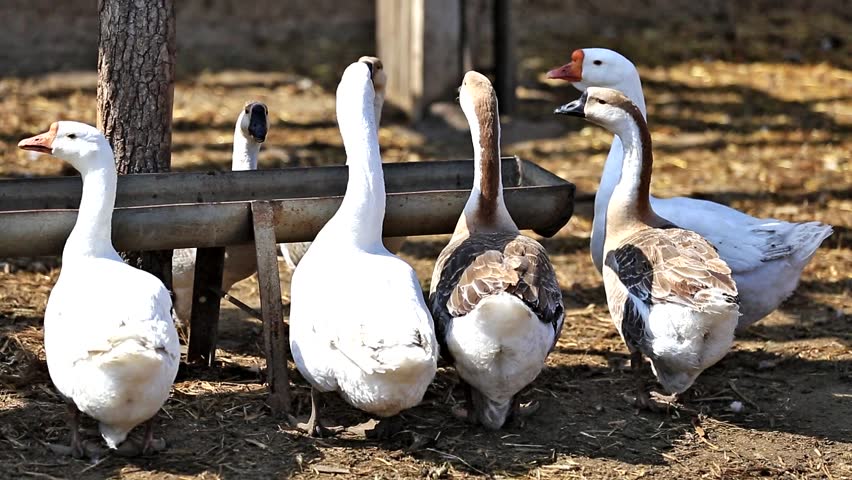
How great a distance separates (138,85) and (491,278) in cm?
212

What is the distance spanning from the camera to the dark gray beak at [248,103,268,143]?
638cm

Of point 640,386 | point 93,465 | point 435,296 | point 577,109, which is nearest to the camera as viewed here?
point 93,465

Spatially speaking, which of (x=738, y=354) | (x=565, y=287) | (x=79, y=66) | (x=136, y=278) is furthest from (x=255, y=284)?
(x=79, y=66)

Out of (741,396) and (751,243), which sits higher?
(751,243)

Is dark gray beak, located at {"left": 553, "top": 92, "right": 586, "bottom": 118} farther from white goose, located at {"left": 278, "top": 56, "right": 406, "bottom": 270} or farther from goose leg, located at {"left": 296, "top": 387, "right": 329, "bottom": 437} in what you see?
goose leg, located at {"left": 296, "top": 387, "right": 329, "bottom": 437}

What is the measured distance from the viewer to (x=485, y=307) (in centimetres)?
477

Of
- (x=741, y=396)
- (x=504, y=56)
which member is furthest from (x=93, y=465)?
(x=504, y=56)

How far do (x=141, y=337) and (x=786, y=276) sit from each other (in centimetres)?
328

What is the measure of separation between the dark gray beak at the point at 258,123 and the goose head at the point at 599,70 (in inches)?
67.6

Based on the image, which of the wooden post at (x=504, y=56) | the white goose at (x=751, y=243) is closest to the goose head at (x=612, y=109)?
the white goose at (x=751, y=243)

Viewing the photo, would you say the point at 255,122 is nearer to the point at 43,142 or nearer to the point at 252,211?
the point at 252,211

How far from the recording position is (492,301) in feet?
15.6

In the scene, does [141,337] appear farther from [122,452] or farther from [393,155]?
[393,155]

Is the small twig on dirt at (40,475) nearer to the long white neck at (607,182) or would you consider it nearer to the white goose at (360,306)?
the white goose at (360,306)
